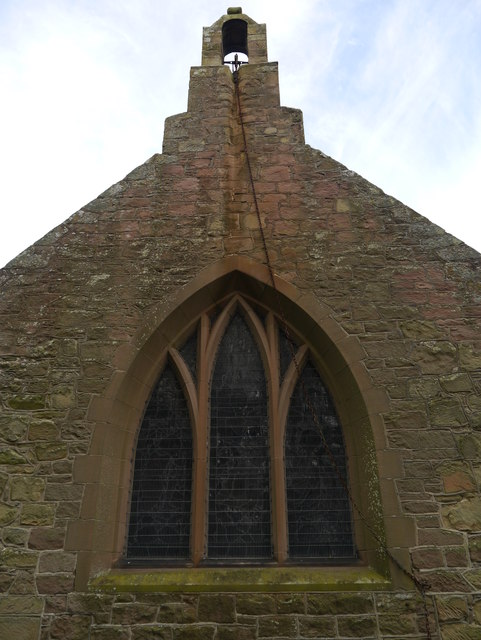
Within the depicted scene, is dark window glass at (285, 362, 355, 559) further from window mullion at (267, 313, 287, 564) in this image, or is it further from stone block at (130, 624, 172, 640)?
stone block at (130, 624, 172, 640)

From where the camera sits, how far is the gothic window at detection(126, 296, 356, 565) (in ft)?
14.7

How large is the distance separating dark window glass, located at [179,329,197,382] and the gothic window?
0.01 metres

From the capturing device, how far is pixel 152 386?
5.16 metres

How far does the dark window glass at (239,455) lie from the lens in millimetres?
4500

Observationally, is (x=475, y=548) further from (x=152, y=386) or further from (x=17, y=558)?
(x=17, y=558)

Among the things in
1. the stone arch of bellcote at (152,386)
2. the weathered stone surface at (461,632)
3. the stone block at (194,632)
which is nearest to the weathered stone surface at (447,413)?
the stone arch of bellcote at (152,386)

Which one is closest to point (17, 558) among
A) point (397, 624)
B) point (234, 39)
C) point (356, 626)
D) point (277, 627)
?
point (277, 627)

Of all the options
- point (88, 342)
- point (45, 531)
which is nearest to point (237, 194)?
point (88, 342)

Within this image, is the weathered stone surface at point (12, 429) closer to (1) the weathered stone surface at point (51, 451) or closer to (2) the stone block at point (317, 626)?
(1) the weathered stone surface at point (51, 451)

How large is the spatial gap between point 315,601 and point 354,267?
308 cm

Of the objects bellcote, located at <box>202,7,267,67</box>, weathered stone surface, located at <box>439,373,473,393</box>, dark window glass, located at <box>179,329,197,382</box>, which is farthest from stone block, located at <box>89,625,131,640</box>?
bellcote, located at <box>202,7,267,67</box>

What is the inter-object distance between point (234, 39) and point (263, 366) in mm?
5500

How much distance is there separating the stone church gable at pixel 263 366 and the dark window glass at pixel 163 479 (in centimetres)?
11

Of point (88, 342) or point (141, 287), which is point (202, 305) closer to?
point (141, 287)
